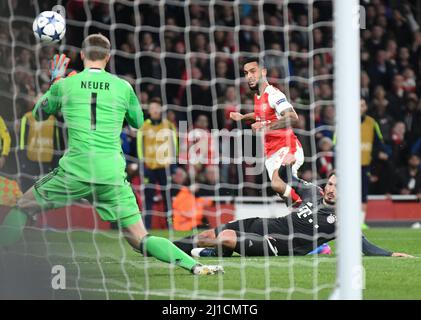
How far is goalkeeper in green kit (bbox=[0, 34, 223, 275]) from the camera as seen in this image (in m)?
7.08

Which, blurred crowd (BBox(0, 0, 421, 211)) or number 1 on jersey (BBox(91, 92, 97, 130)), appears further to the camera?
blurred crowd (BBox(0, 0, 421, 211))

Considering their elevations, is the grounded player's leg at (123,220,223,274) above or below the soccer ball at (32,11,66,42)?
below

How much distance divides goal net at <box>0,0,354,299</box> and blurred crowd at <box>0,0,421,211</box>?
1.2 inches

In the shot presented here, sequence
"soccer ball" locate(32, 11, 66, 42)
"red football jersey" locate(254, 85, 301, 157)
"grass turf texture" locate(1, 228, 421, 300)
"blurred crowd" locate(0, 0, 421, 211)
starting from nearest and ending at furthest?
"grass turf texture" locate(1, 228, 421, 300)
"soccer ball" locate(32, 11, 66, 42)
"red football jersey" locate(254, 85, 301, 157)
"blurred crowd" locate(0, 0, 421, 211)

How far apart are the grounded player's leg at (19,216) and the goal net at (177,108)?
0.99 meters

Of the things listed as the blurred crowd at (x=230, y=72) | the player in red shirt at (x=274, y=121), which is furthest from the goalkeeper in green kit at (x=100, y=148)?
the blurred crowd at (x=230, y=72)

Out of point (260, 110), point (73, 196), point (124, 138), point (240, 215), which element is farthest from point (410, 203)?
point (73, 196)

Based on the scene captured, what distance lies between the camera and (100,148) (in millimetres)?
7141

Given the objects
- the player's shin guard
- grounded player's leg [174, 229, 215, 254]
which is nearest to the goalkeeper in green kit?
the player's shin guard

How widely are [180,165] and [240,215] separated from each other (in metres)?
1.10

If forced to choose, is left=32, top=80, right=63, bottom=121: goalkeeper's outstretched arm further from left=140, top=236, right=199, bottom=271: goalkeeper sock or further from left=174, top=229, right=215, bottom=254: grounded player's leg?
left=174, top=229, right=215, bottom=254: grounded player's leg

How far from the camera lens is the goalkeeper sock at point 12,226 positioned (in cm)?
752

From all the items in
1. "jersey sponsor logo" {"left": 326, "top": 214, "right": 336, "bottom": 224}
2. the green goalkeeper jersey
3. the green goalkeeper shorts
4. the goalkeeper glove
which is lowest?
"jersey sponsor logo" {"left": 326, "top": 214, "right": 336, "bottom": 224}

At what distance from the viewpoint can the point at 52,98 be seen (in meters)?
7.20
